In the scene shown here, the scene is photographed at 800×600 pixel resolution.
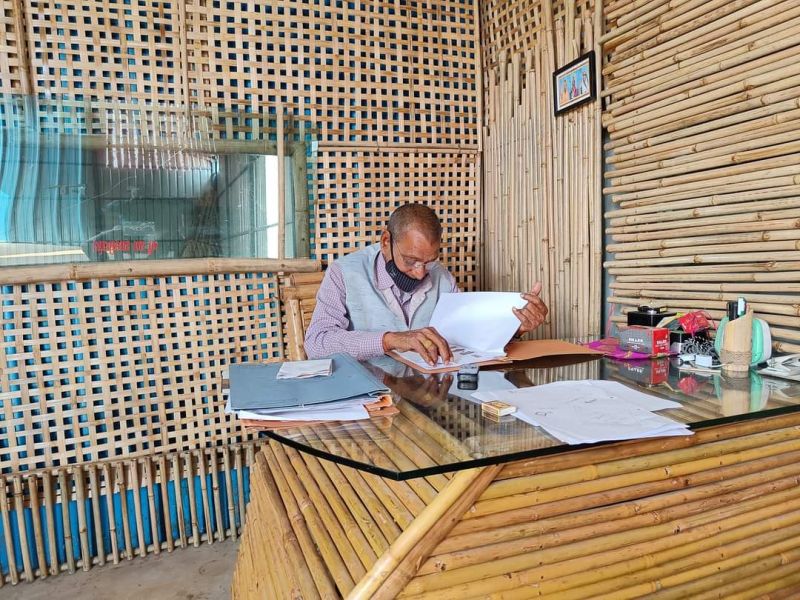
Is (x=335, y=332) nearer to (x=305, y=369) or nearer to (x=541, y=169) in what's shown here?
(x=305, y=369)

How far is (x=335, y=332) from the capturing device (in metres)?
1.88

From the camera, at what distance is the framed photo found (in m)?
2.13

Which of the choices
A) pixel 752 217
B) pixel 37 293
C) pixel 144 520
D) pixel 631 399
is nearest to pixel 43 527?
pixel 144 520

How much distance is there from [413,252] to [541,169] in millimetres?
941

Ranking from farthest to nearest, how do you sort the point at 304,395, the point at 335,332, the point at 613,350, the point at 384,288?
1. the point at 384,288
2. the point at 335,332
3. the point at 613,350
4. the point at 304,395

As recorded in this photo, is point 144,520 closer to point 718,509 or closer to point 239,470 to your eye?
point 239,470

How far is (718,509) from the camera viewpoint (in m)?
1.06

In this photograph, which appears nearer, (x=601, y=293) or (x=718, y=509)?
(x=718, y=509)

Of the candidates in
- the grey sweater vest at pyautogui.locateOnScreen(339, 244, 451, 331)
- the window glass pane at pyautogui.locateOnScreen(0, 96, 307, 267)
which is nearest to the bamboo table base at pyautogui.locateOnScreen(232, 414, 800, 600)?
the grey sweater vest at pyautogui.locateOnScreen(339, 244, 451, 331)

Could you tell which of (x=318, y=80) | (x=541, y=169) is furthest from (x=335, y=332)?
(x=318, y=80)

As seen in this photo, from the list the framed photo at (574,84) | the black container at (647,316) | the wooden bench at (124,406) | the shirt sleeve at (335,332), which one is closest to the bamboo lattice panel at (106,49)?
the wooden bench at (124,406)

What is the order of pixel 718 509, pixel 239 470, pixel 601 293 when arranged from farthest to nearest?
pixel 239 470 → pixel 601 293 → pixel 718 509

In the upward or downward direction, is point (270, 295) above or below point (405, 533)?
above

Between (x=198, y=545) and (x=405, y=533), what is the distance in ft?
6.89
